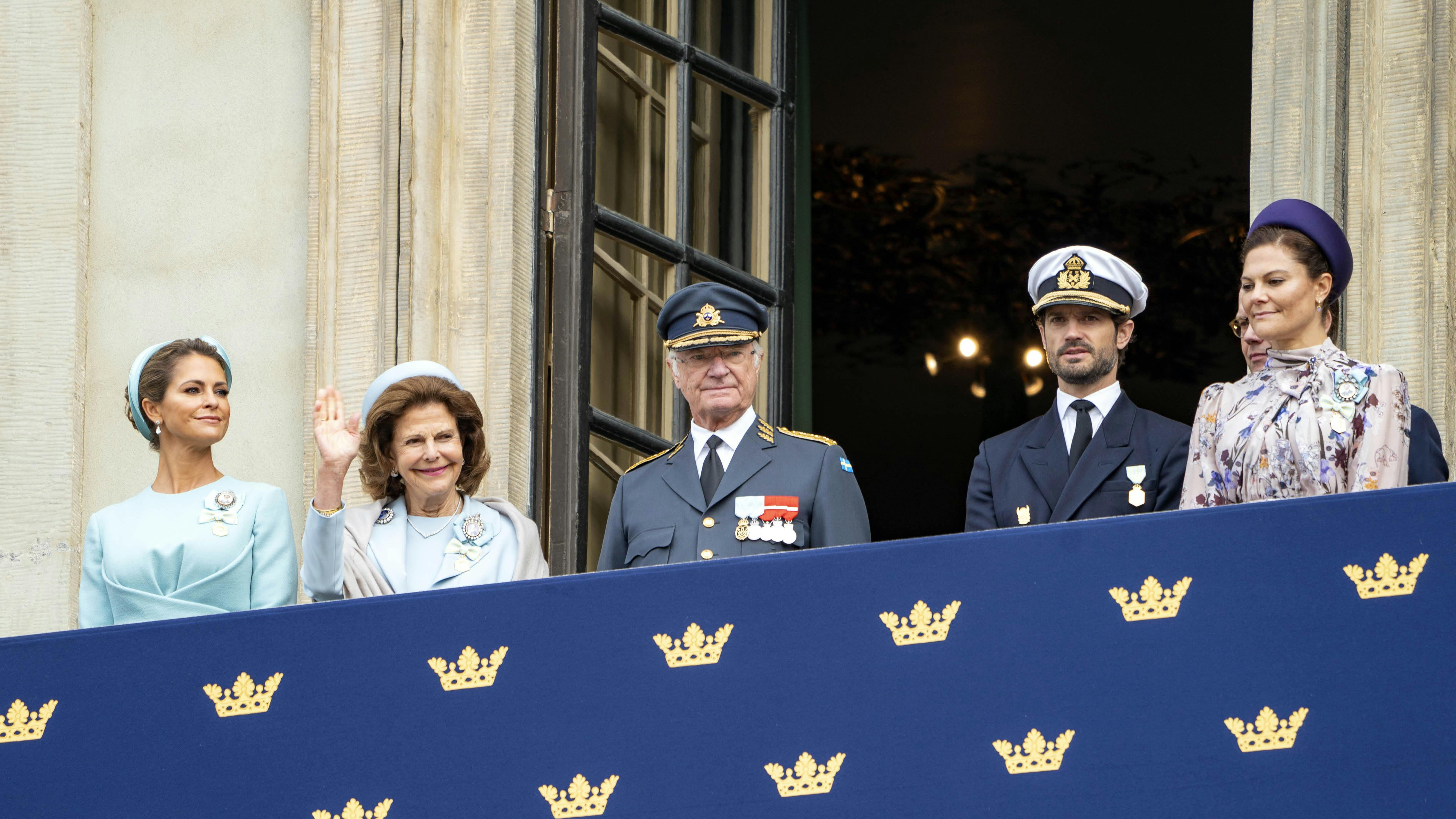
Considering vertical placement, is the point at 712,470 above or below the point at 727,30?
below

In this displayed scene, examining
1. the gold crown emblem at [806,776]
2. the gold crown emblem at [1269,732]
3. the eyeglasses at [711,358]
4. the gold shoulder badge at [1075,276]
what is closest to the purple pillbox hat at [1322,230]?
the gold shoulder badge at [1075,276]

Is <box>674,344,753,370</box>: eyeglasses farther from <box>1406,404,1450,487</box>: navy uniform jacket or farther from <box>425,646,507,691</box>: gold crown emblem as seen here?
<box>1406,404,1450,487</box>: navy uniform jacket

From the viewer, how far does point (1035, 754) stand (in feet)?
10.9

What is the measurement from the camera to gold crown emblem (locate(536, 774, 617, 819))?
137 inches

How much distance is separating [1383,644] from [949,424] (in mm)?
7306

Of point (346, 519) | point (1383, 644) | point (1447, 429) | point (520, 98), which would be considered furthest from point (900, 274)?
point (1383, 644)

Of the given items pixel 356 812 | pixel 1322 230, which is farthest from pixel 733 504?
pixel 1322 230

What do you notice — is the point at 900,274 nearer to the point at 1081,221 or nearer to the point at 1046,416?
the point at 1081,221

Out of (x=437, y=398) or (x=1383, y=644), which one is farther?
(x=437, y=398)

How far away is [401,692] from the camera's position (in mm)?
3611

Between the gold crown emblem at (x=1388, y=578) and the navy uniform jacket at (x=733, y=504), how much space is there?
43.7 inches

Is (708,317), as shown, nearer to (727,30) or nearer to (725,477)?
(725,477)

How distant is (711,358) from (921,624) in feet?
3.31

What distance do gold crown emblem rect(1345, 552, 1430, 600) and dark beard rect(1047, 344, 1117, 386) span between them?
0.91m
